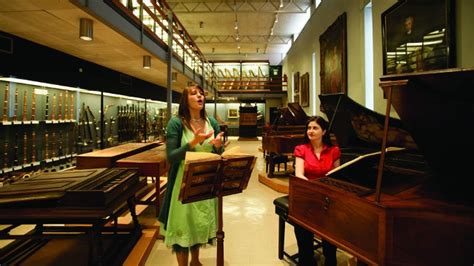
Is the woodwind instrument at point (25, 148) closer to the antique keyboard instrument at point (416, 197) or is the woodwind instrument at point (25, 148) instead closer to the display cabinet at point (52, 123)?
the display cabinet at point (52, 123)

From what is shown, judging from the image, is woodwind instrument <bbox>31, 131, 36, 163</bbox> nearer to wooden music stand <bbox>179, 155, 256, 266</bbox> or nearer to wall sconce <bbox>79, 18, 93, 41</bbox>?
wall sconce <bbox>79, 18, 93, 41</bbox>

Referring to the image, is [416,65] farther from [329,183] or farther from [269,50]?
[269,50]

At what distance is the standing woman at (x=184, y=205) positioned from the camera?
1.99m

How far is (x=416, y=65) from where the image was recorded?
11.2 feet

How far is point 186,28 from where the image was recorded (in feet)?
44.5

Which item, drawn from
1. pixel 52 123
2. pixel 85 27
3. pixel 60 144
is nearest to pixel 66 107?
pixel 52 123

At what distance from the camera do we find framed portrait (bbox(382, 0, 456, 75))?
287cm

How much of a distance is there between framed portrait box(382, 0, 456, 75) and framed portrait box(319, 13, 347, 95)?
2053 mm

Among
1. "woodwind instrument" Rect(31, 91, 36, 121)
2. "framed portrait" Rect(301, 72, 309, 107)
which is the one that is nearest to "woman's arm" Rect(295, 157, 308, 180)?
"woodwind instrument" Rect(31, 91, 36, 121)

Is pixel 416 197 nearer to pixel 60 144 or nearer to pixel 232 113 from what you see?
pixel 60 144

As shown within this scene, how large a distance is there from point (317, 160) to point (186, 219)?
4.00 feet

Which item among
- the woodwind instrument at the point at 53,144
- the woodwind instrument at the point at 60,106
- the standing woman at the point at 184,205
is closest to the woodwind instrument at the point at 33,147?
the woodwind instrument at the point at 53,144

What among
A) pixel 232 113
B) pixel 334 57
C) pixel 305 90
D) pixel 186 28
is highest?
pixel 186 28

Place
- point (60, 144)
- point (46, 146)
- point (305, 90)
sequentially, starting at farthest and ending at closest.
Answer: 1. point (305, 90)
2. point (60, 144)
3. point (46, 146)
